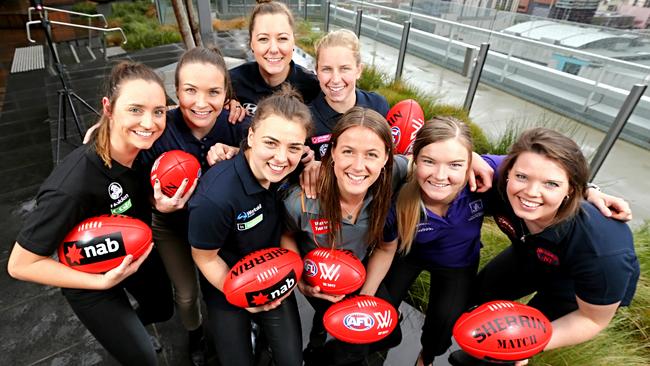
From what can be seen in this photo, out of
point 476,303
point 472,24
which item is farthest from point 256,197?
point 472,24

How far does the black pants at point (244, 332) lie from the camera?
2051 mm

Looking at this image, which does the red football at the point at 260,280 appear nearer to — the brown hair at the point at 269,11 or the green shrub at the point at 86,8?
the brown hair at the point at 269,11

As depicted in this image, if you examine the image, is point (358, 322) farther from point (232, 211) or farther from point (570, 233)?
point (570, 233)

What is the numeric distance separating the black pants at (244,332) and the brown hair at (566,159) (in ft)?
5.20

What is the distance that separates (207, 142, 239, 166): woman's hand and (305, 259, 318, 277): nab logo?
2.55 ft

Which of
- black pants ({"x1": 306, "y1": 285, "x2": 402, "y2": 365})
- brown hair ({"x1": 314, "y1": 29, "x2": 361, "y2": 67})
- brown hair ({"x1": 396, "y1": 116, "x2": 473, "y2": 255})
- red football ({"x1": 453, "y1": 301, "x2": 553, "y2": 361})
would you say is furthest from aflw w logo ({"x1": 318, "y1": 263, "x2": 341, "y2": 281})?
brown hair ({"x1": 314, "y1": 29, "x2": 361, "y2": 67})

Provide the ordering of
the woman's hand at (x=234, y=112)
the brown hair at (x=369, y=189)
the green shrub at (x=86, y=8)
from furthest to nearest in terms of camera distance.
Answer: the green shrub at (x=86, y=8) → the woman's hand at (x=234, y=112) → the brown hair at (x=369, y=189)

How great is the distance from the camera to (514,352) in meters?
1.67

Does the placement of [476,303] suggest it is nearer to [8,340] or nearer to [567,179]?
[567,179]

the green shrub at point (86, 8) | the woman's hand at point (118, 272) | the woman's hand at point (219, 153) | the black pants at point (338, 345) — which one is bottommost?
the black pants at point (338, 345)

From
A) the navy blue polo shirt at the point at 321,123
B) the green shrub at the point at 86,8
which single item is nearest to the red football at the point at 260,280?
the navy blue polo shirt at the point at 321,123

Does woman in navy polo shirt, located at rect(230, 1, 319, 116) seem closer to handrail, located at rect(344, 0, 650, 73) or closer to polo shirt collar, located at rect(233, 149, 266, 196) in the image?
polo shirt collar, located at rect(233, 149, 266, 196)

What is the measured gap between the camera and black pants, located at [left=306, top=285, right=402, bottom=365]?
2236mm

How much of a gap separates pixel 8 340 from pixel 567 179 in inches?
151
